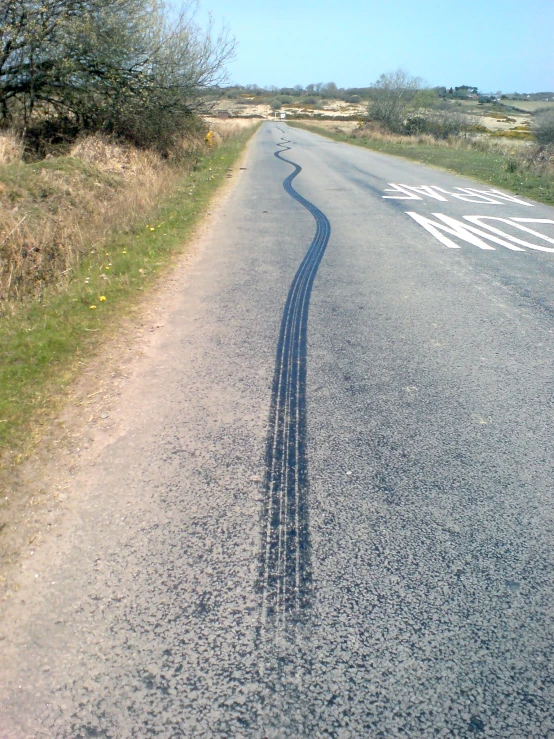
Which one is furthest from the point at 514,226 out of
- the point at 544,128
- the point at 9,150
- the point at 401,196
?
the point at 544,128

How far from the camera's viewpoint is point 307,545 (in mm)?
2939

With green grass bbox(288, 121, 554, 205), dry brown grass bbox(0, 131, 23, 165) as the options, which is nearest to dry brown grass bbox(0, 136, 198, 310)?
dry brown grass bbox(0, 131, 23, 165)

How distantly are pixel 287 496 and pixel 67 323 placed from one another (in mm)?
3301

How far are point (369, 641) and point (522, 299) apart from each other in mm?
5449

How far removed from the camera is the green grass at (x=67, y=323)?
4020mm

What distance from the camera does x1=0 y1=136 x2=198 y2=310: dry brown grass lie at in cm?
798

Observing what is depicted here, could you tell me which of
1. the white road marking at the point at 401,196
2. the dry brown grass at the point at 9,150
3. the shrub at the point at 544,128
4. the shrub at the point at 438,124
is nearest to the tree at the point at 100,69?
the dry brown grass at the point at 9,150

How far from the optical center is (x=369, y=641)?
2.40 meters

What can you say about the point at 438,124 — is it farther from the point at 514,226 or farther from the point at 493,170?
the point at 514,226

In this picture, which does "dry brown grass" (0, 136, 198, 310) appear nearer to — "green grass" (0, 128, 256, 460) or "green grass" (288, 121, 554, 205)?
"green grass" (0, 128, 256, 460)

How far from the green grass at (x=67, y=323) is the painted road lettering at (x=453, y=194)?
24.1 feet

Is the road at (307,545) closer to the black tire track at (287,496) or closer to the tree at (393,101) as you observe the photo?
the black tire track at (287,496)

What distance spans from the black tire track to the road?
14 mm

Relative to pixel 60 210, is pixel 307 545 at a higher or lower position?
lower
